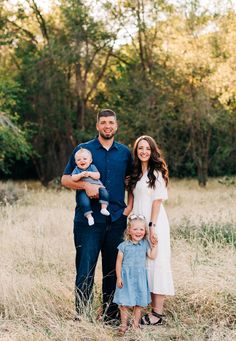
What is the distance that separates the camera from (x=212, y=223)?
9086mm

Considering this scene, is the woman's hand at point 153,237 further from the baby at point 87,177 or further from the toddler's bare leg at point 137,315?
the toddler's bare leg at point 137,315

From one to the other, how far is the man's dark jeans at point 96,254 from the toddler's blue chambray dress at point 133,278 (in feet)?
0.59

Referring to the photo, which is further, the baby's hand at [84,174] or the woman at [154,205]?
the woman at [154,205]

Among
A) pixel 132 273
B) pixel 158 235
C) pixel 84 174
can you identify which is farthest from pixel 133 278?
pixel 84 174

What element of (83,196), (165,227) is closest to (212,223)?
(165,227)

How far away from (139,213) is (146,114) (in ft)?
45.6

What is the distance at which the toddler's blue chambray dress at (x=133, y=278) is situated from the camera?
5.11m

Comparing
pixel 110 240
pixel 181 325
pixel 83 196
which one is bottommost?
pixel 181 325

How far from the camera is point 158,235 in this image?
17.6ft

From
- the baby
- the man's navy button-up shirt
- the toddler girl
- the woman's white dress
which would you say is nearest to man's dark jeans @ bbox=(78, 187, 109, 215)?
the baby

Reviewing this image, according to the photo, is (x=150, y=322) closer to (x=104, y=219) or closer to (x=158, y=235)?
(x=158, y=235)

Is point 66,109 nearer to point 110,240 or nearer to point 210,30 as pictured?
point 210,30

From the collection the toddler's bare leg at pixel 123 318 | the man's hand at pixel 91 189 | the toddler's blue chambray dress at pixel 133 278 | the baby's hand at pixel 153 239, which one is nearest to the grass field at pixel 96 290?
the toddler's bare leg at pixel 123 318

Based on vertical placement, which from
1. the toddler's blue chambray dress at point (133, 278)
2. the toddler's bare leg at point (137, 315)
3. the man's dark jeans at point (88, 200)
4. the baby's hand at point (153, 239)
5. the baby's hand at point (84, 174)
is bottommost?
the toddler's bare leg at point (137, 315)
